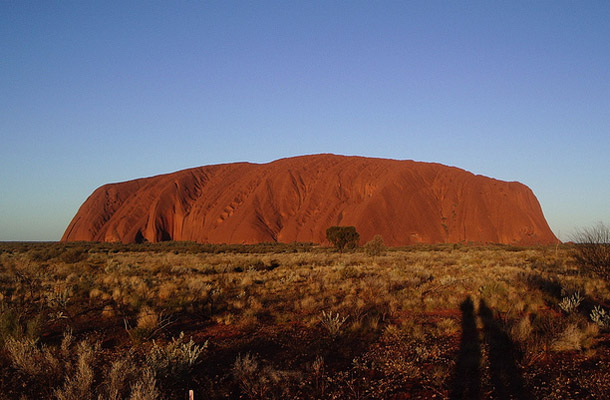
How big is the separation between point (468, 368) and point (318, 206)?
55556mm

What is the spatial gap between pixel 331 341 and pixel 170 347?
254 centimetres

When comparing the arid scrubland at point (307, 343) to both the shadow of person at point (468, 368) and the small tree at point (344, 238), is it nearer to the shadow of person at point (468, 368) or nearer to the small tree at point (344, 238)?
the shadow of person at point (468, 368)

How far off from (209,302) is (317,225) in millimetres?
47125

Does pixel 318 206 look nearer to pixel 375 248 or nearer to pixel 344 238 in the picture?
pixel 344 238

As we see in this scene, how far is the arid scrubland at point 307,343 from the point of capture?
14.2 ft

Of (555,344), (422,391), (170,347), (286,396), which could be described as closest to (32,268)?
(170,347)

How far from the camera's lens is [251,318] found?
7559 millimetres

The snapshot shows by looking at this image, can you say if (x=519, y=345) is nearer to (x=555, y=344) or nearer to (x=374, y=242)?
(x=555, y=344)

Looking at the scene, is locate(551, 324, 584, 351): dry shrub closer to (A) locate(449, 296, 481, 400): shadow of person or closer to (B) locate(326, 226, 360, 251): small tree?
(A) locate(449, 296, 481, 400): shadow of person

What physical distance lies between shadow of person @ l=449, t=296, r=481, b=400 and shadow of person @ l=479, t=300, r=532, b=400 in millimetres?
172

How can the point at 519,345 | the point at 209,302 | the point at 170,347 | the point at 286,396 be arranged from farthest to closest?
1. the point at 209,302
2. the point at 519,345
3. the point at 170,347
4. the point at 286,396

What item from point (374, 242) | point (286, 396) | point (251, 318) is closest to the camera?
point (286, 396)

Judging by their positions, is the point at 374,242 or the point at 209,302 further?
the point at 374,242

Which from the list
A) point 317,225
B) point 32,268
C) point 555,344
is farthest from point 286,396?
point 317,225
